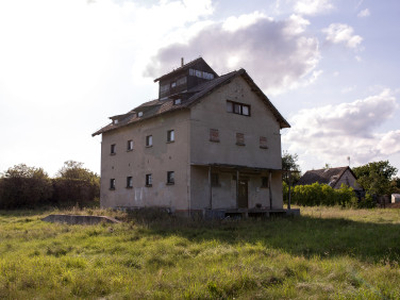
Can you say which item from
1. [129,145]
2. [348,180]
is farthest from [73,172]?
[348,180]

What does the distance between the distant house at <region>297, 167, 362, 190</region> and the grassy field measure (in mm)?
38010

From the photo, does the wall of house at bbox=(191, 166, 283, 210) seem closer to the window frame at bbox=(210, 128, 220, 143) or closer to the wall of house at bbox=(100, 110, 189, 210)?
the wall of house at bbox=(100, 110, 189, 210)

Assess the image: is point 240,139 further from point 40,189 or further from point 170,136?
point 40,189

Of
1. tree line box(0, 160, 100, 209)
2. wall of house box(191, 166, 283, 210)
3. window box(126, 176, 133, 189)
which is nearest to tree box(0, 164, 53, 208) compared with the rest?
tree line box(0, 160, 100, 209)

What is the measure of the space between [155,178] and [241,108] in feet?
25.1

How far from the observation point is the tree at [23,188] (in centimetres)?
3809

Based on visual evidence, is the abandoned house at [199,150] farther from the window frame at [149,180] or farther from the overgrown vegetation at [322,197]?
the overgrown vegetation at [322,197]

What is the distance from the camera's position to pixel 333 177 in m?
52.8

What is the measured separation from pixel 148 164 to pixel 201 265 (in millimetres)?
17230

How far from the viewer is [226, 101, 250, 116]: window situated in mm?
25647

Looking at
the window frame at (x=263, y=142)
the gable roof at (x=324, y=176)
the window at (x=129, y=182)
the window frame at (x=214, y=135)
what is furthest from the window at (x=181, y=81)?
the gable roof at (x=324, y=176)

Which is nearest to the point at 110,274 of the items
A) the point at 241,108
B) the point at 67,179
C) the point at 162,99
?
the point at 241,108

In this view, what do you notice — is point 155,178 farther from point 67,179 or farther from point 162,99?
point 67,179

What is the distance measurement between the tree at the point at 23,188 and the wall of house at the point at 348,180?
37012 mm
